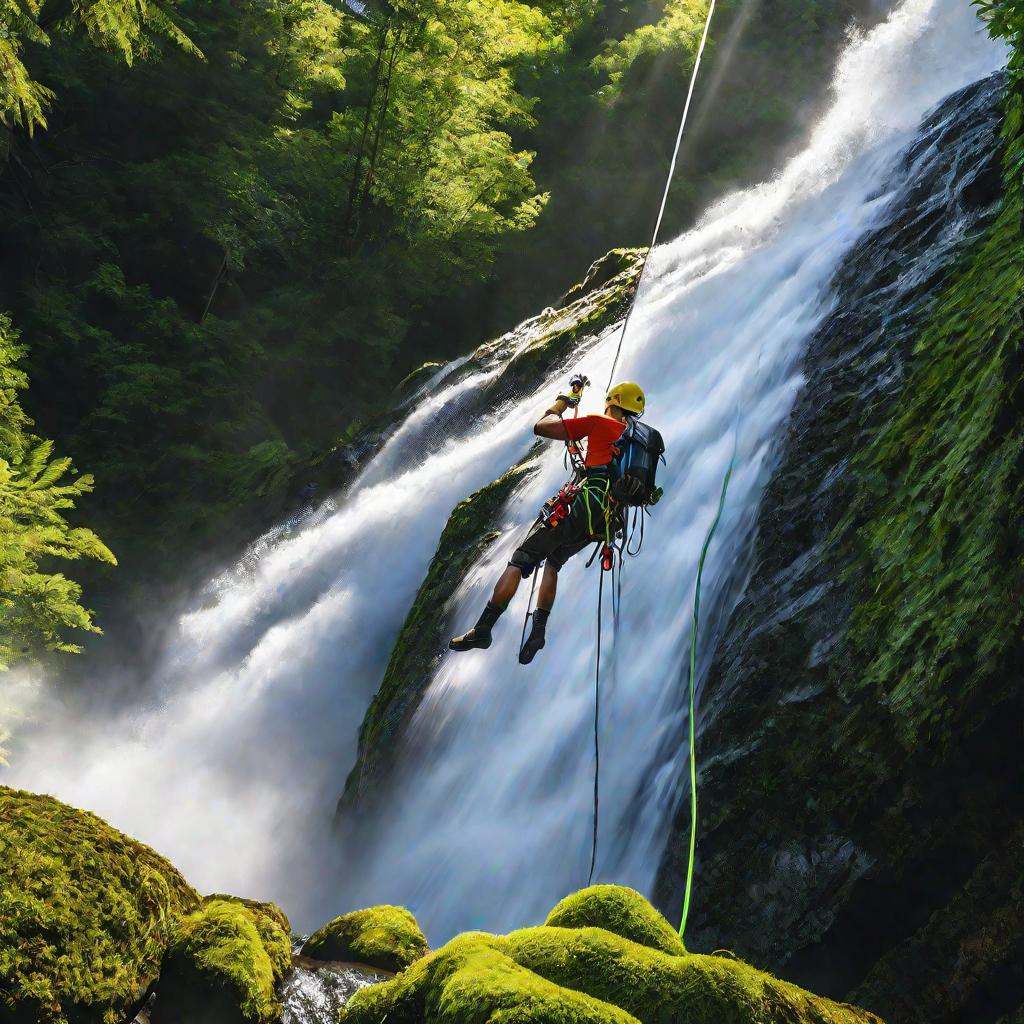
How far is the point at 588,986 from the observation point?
2992mm

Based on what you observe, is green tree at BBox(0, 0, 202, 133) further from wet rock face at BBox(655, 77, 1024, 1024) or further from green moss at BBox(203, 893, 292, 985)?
wet rock face at BBox(655, 77, 1024, 1024)

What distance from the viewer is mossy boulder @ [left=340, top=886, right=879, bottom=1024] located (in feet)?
8.83

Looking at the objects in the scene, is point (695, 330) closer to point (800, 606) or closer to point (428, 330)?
point (800, 606)

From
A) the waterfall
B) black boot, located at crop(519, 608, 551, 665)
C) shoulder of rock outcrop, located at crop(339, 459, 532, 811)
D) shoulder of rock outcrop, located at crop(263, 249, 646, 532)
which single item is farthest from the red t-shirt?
shoulder of rock outcrop, located at crop(263, 249, 646, 532)

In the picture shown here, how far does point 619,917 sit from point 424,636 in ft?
22.0

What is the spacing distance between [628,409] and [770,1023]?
14.5ft

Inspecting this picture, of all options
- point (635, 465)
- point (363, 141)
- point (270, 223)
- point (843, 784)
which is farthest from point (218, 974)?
point (363, 141)

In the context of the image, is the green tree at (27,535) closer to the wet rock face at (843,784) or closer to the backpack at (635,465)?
the backpack at (635,465)

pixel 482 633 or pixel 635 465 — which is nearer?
pixel 635 465

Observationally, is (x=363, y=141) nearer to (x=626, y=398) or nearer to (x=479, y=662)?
(x=479, y=662)

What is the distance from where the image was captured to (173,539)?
19328 millimetres

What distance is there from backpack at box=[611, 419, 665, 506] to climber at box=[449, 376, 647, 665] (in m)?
0.02

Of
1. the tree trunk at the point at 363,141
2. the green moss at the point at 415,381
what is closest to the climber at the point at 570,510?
the green moss at the point at 415,381

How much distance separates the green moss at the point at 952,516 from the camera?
4227mm
